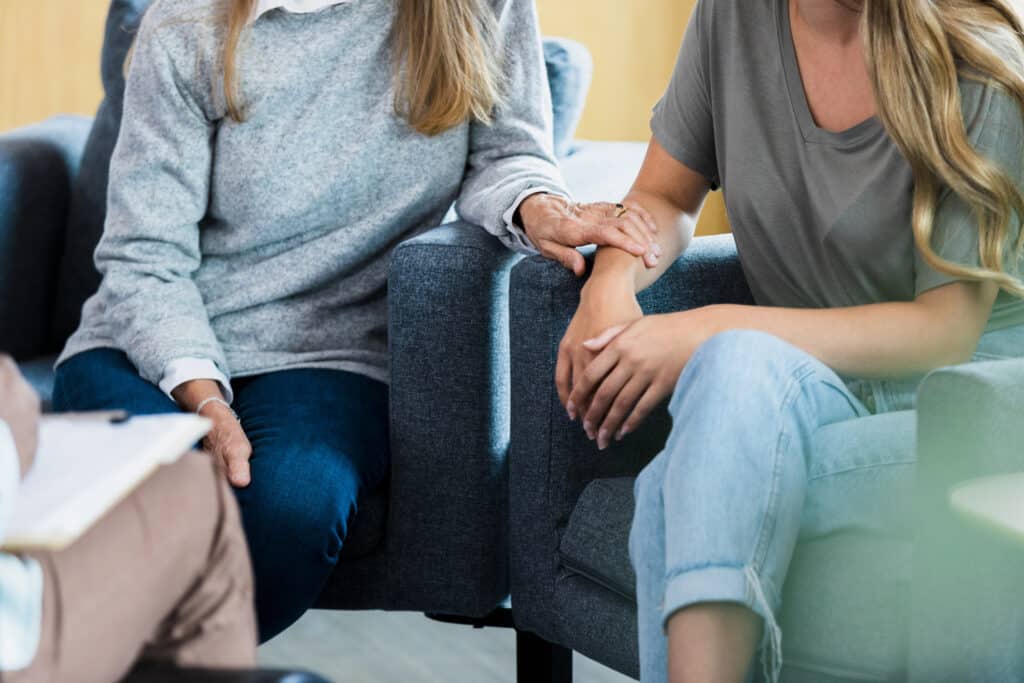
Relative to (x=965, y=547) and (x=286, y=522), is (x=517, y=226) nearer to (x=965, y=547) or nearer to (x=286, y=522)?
(x=286, y=522)

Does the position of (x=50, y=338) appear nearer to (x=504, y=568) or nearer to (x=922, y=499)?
(x=504, y=568)

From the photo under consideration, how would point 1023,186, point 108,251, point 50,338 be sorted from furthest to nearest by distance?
point 50,338 → point 108,251 → point 1023,186

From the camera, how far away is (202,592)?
629 mm

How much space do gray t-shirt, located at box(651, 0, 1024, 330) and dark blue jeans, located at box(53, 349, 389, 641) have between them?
1.56ft

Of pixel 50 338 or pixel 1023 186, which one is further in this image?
pixel 50 338

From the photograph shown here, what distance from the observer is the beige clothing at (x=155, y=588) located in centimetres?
55

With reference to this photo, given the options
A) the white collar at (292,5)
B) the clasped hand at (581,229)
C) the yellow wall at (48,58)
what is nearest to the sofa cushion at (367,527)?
the clasped hand at (581,229)

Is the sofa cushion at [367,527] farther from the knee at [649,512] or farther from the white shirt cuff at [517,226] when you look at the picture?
the knee at [649,512]

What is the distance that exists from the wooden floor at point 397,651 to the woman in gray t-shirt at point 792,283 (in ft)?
2.26

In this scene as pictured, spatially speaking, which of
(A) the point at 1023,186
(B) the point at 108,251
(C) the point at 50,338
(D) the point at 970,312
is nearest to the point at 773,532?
(D) the point at 970,312

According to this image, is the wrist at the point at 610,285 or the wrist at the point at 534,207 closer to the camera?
the wrist at the point at 610,285

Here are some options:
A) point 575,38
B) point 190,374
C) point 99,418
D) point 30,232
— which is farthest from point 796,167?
point 575,38

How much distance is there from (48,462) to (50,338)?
1.37 m

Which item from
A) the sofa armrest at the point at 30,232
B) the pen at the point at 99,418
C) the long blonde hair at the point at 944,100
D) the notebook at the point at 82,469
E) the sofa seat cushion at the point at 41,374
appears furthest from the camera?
the sofa armrest at the point at 30,232
